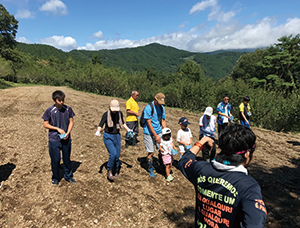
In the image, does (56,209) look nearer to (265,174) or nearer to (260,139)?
(265,174)

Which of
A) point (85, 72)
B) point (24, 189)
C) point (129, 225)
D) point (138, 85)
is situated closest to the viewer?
point (129, 225)

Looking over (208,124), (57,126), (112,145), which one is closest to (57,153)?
(57,126)

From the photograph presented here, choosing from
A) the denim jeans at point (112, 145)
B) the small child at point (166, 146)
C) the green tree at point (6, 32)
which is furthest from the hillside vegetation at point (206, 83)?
the denim jeans at point (112, 145)

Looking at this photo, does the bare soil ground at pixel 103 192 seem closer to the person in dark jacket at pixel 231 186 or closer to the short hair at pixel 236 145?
the person in dark jacket at pixel 231 186

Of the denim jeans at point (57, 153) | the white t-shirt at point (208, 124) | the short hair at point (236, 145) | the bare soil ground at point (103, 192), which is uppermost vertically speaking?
the short hair at point (236, 145)

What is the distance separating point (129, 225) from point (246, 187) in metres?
3.07

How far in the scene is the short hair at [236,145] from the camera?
4.40ft

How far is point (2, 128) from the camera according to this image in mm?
8891

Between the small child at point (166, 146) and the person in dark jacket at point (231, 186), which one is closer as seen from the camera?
the person in dark jacket at point (231, 186)

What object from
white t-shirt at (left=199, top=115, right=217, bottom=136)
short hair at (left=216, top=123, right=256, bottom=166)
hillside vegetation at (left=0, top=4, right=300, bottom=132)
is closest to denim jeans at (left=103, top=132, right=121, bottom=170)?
white t-shirt at (left=199, top=115, right=217, bottom=136)

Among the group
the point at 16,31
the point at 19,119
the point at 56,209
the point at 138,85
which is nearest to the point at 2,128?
the point at 19,119

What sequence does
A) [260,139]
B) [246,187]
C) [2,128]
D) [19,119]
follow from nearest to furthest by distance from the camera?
[246,187] < [2,128] < [260,139] < [19,119]

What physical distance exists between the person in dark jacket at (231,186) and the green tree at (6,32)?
49152 millimetres

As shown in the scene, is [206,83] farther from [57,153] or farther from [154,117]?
[57,153]
